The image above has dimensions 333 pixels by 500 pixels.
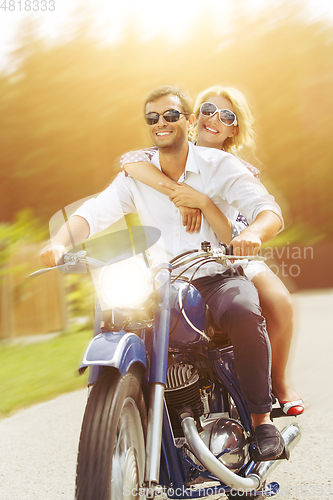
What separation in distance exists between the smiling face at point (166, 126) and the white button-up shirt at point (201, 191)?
0.15 m

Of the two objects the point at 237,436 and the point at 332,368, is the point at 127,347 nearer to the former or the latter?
the point at 237,436

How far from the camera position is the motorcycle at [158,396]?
66.9 inches

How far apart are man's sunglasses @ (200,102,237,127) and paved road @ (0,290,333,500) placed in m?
1.12

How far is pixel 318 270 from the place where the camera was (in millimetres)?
10680

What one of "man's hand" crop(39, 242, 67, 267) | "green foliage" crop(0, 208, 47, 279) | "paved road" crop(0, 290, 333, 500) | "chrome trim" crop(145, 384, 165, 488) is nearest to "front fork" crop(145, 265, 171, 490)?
"chrome trim" crop(145, 384, 165, 488)

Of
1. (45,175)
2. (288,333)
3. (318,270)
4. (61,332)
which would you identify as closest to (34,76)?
(45,175)

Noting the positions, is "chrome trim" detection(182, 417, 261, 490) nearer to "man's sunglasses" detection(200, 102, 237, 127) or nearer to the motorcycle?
the motorcycle

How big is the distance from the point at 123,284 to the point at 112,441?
0.49 metres

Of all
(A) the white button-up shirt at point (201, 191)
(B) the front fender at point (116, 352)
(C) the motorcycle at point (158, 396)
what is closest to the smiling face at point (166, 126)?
(A) the white button-up shirt at point (201, 191)

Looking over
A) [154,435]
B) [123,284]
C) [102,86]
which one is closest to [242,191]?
[123,284]

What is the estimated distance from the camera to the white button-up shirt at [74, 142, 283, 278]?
7.65 feet

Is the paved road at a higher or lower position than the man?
lower

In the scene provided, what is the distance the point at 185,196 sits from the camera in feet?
7.66

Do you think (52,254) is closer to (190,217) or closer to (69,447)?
(190,217)
